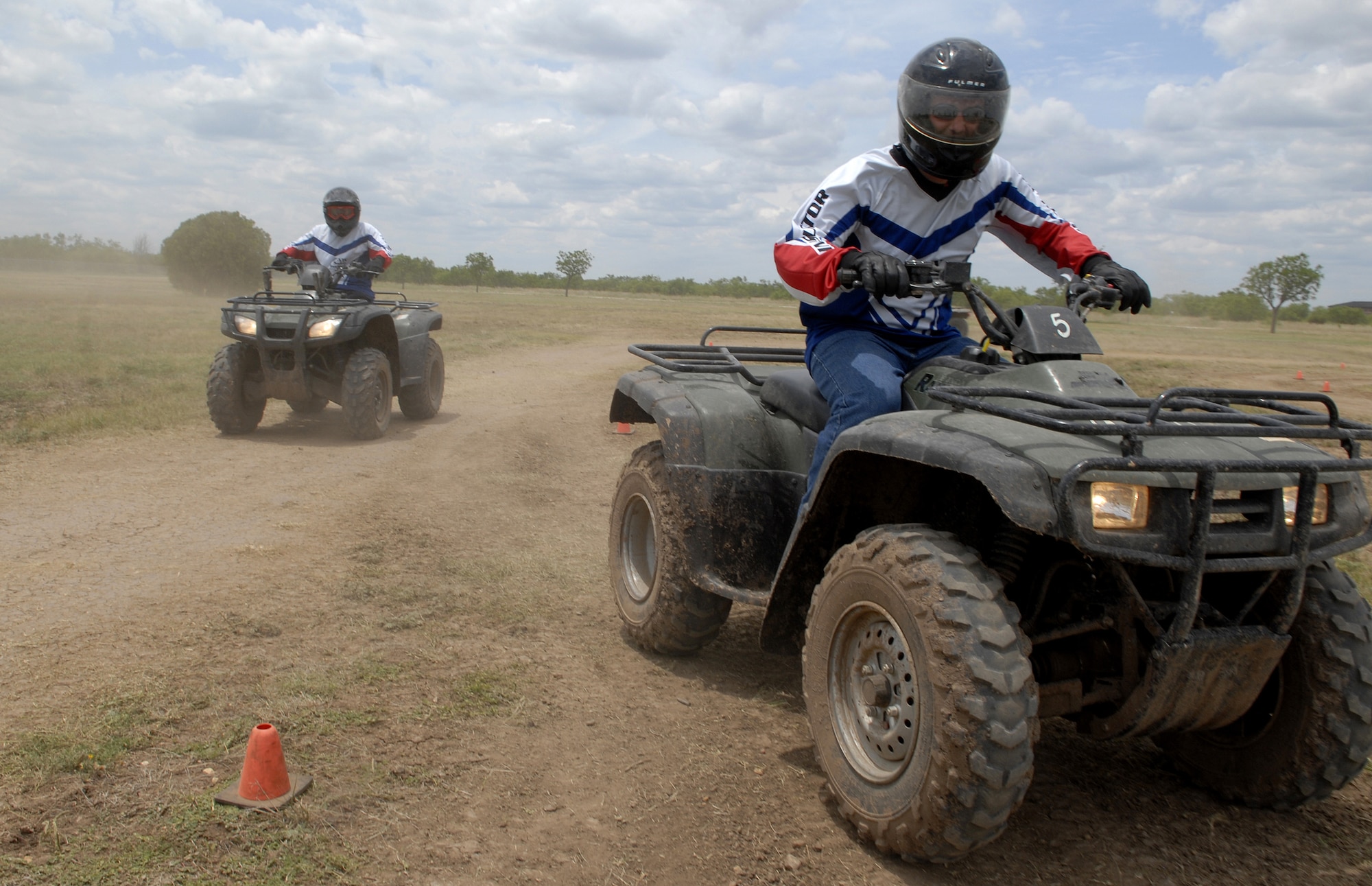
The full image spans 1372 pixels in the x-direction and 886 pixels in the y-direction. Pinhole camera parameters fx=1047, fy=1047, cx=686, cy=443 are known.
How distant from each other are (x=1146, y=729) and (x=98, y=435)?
33.0ft

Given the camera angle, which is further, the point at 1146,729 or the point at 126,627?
the point at 126,627

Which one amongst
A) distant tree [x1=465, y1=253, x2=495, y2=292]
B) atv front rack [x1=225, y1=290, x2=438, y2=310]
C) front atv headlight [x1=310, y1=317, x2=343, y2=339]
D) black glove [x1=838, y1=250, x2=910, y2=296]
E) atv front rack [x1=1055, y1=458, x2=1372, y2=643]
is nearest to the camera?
atv front rack [x1=1055, y1=458, x2=1372, y2=643]

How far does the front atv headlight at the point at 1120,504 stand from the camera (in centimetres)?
273

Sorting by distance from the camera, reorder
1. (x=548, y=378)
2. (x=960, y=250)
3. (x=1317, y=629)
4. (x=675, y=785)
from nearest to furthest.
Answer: (x=1317, y=629) → (x=675, y=785) → (x=960, y=250) → (x=548, y=378)

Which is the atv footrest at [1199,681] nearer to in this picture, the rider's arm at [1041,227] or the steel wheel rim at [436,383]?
the rider's arm at [1041,227]

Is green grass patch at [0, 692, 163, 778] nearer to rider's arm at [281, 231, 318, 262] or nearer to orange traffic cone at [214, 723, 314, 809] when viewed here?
orange traffic cone at [214, 723, 314, 809]

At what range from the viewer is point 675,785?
3.55 meters

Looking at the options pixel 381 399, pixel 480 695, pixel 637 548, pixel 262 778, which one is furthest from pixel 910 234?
pixel 381 399

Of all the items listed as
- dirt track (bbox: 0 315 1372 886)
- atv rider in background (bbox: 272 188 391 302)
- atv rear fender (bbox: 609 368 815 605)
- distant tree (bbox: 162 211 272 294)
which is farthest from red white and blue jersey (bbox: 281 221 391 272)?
distant tree (bbox: 162 211 272 294)

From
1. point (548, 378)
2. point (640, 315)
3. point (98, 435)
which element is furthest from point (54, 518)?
point (640, 315)

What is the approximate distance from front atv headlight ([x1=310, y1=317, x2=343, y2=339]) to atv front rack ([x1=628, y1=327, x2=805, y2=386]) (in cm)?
548

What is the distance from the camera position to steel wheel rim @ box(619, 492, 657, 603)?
16.7 ft

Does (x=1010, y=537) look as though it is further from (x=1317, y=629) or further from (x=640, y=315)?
(x=640, y=315)

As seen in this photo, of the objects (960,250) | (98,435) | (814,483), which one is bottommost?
(98,435)
